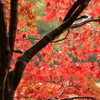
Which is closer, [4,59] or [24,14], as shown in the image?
[4,59]

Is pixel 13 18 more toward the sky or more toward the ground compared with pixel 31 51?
more toward the sky

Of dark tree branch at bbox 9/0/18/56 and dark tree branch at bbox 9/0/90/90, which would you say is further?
dark tree branch at bbox 9/0/90/90

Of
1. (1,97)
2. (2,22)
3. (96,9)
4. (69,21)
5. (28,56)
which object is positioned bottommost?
(1,97)

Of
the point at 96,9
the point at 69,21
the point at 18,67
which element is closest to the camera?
the point at 18,67

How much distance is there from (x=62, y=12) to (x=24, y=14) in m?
0.97

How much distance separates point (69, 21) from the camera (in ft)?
5.77

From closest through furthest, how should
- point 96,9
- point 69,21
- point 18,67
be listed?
point 18,67 → point 69,21 → point 96,9

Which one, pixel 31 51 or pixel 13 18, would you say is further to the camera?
pixel 31 51

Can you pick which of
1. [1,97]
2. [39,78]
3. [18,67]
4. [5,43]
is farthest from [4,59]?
[39,78]

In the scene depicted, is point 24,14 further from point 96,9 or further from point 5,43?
point 5,43

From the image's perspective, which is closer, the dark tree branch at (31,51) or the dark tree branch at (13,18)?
the dark tree branch at (13,18)

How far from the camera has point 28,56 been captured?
170 centimetres

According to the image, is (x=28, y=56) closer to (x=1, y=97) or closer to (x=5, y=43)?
(x=5, y=43)

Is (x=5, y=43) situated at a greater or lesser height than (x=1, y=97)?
greater
